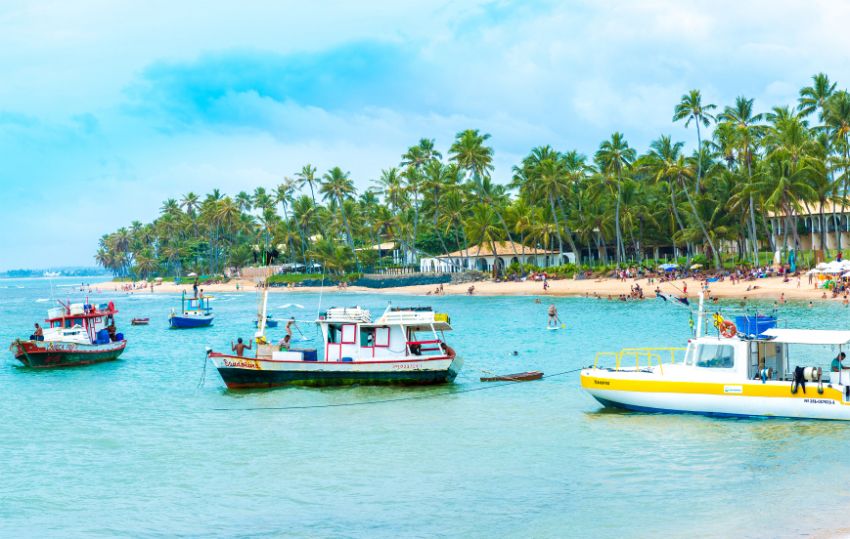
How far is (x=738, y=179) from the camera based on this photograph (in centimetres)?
9006

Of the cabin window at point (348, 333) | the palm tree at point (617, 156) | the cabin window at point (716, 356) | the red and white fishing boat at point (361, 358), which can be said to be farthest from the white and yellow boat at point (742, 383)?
the palm tree at point (617, 156)

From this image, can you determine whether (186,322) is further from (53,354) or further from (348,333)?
(348,333)

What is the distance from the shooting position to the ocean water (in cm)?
1772

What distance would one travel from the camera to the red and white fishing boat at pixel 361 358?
108 feet

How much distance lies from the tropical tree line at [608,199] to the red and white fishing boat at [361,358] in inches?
1036

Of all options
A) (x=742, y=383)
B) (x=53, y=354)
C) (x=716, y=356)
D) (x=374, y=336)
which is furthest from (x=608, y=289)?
(x=742, y=383)

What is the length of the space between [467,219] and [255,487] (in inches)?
4012

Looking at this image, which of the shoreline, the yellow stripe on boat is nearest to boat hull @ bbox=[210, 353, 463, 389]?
the yellow stripe on boat

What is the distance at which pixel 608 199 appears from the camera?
109688 millimetres

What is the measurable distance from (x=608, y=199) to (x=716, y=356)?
8692 cm

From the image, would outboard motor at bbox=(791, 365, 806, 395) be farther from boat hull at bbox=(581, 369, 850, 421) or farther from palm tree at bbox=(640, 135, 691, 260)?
palm tree at bbox=(640, 135, 691, 260)

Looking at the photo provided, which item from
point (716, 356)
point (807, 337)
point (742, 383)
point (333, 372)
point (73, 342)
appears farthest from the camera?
point (73, 342)

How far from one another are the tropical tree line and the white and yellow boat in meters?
38.0

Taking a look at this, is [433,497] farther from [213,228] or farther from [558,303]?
[213,228]
